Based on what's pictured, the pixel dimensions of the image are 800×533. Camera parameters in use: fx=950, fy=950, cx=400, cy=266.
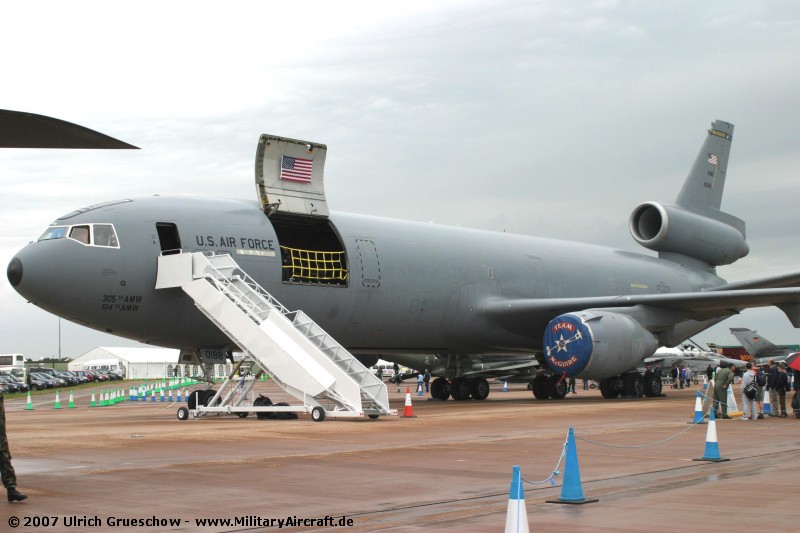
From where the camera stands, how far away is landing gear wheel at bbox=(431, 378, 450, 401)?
31.1 meters

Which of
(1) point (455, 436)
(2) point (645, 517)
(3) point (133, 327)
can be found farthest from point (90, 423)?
(2) point (645, 517)

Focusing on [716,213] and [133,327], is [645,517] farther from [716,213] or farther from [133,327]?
[716,213]

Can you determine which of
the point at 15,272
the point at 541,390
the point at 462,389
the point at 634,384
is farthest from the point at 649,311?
the point at 15,272

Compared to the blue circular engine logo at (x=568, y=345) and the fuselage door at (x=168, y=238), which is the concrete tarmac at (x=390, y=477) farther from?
the blue circular engine logo at (x=568, y=345)

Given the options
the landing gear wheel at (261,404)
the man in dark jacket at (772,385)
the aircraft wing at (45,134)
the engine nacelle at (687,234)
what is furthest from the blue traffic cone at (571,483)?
the engine nacelle at (687,234)

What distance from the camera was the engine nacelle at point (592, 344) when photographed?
2486 centimetres

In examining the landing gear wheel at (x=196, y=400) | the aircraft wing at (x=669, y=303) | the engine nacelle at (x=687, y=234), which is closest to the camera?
the landing gear wheel at (x=196, y=400)

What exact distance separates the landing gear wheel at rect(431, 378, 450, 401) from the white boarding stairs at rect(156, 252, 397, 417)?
11.3m

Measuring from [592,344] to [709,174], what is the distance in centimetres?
1502

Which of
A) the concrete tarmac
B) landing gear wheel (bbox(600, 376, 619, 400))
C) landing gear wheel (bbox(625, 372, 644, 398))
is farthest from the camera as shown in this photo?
landing gear wheel (bbox(600, 376, 619, 400))

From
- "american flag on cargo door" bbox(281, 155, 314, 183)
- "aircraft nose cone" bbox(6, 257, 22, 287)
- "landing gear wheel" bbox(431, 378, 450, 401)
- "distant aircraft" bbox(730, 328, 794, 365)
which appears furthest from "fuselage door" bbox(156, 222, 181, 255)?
"distant aircraft" bbox(730, 328, 794, 365)

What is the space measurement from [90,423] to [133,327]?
2.25 m

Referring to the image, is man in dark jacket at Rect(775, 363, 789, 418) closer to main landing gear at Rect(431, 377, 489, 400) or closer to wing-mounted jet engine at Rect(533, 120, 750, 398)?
wing-mounted jet engine at Rect(533, 120, 750, 398)

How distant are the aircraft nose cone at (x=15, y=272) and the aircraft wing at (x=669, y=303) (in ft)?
43.9
